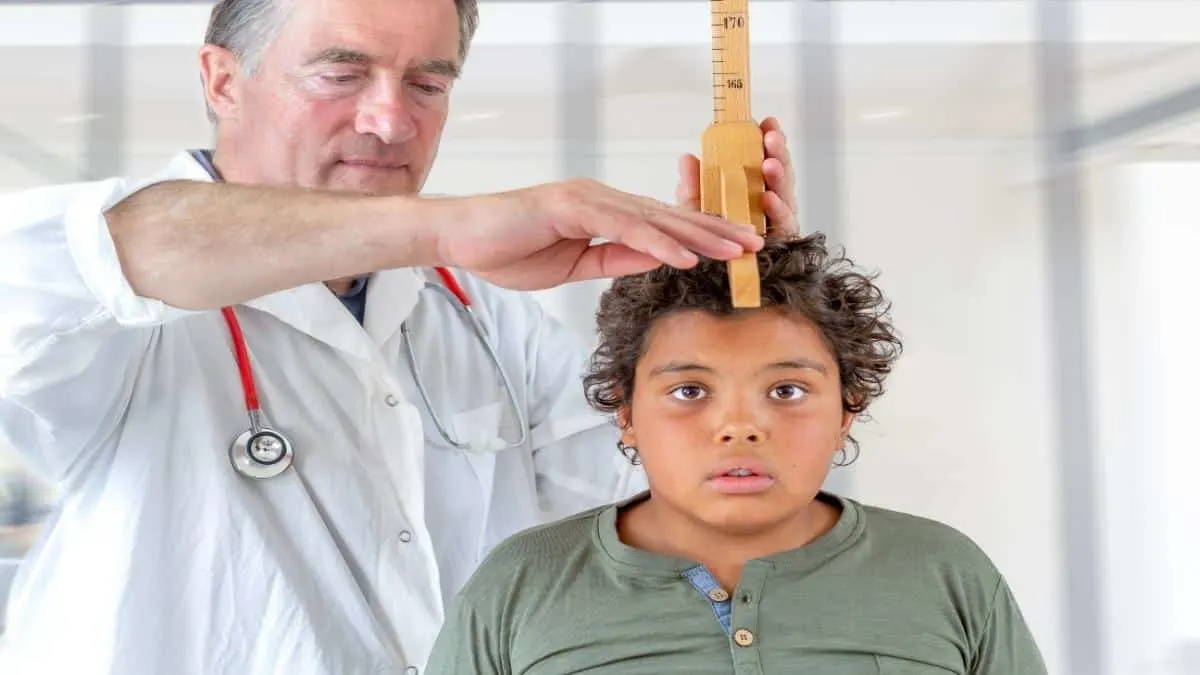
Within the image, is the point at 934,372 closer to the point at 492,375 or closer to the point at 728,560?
the point at 492,375

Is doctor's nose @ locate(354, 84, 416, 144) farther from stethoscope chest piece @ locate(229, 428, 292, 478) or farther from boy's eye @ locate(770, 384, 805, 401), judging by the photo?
boy's eye @ locate(770, 384, 805, 401)

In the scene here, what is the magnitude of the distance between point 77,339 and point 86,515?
23 cm

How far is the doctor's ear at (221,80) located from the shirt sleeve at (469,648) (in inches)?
23.3

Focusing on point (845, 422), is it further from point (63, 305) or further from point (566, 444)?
point (63, 305)

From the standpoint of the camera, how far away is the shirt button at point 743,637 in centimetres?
91

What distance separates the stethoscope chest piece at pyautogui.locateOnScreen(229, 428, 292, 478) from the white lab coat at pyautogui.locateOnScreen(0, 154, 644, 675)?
2cm

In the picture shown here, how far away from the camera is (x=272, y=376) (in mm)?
1203

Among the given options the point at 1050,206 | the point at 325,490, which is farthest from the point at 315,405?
the point at 1050,206

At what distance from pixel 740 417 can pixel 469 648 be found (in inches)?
11.4

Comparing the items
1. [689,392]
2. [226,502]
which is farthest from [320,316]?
[689,392]

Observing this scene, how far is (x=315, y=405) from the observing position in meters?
1.21

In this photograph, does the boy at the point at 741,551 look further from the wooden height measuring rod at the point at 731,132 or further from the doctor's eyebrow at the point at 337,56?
the doctor's eyebrow at the point at 337,56

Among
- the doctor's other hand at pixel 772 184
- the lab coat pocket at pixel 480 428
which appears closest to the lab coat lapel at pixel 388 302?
the lab coat pocket at pixel 480 428

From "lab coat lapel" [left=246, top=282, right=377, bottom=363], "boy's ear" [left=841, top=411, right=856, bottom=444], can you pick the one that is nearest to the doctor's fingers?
"boy's ear" [left=841, top=411, right=856, bottom=444]
